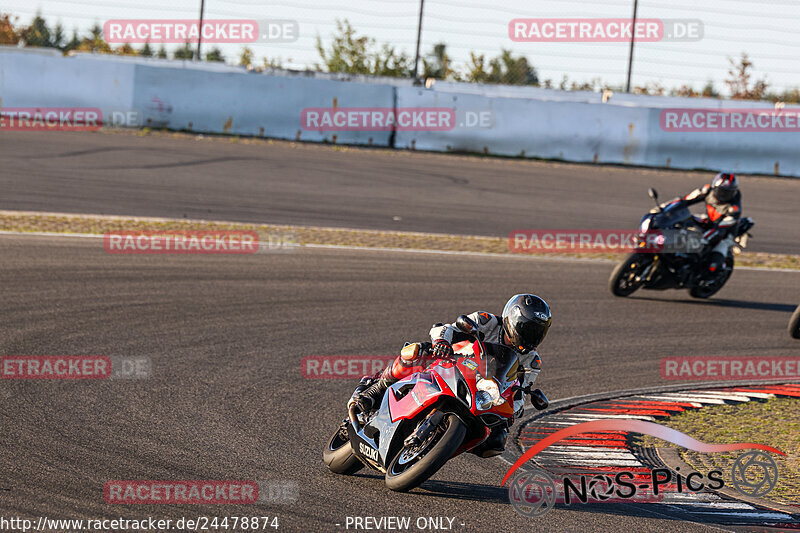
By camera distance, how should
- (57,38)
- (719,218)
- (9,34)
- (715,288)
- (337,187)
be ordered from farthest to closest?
1. (9,34)
2. (57,38)
3. (337,187)
4. (715,288)
5. (719,218)

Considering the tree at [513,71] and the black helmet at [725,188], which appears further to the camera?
the tree at [513,71]

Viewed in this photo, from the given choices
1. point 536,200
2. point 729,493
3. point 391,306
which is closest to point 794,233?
point 536,200

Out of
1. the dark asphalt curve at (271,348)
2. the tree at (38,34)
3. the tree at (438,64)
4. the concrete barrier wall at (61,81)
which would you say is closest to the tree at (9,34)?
the tree at (38,34)

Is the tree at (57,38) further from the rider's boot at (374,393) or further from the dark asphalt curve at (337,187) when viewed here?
the rider's boot at (374,393)

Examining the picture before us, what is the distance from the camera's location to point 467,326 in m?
5.59

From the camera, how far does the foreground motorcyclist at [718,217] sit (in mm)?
12797

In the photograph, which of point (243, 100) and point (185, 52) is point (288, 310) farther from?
point (185, 52)

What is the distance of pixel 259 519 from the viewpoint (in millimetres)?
5141

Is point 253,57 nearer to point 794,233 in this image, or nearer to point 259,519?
point 794,233

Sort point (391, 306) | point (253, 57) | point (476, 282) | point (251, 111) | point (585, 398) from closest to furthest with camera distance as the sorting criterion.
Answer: point (585, 398), point (391, 306), point (476, 282), point (251, 111), point (253, 57)

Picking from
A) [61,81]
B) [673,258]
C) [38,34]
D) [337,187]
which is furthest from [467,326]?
[38,34]

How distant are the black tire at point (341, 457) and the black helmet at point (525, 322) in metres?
1.23

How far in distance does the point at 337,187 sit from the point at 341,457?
504 inches

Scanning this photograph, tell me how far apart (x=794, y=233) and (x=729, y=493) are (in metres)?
13.3
